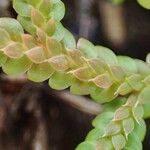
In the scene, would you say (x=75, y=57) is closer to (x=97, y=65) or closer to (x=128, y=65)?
(x=97, y=65)

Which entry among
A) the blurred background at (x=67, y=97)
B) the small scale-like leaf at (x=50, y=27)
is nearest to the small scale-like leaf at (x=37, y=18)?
the small scale-like leaf at (x=50, y=27)

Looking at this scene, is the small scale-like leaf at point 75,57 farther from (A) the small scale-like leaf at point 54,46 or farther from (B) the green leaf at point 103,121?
(B) the green leaf at point 103,121

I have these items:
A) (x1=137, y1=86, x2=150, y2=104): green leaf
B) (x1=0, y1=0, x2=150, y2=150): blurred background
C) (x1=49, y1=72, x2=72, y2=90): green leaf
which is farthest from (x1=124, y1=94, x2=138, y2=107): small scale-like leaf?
(x1=0, y1=0, x2=150, y2=150): blurred background

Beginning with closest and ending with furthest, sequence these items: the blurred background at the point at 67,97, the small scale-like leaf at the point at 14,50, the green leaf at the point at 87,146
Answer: the small scale-like leaf at the point at 14,50
the green leaf at the point at 87,146
the blurred background at the point at 67,97

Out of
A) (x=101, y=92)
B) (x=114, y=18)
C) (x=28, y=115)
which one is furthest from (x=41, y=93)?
(x=101, y=92)

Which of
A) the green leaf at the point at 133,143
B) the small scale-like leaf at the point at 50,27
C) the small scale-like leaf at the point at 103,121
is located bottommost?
the small scale-like leaf at the point at 103,121

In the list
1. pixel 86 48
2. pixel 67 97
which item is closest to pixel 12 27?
pixel 86 48
